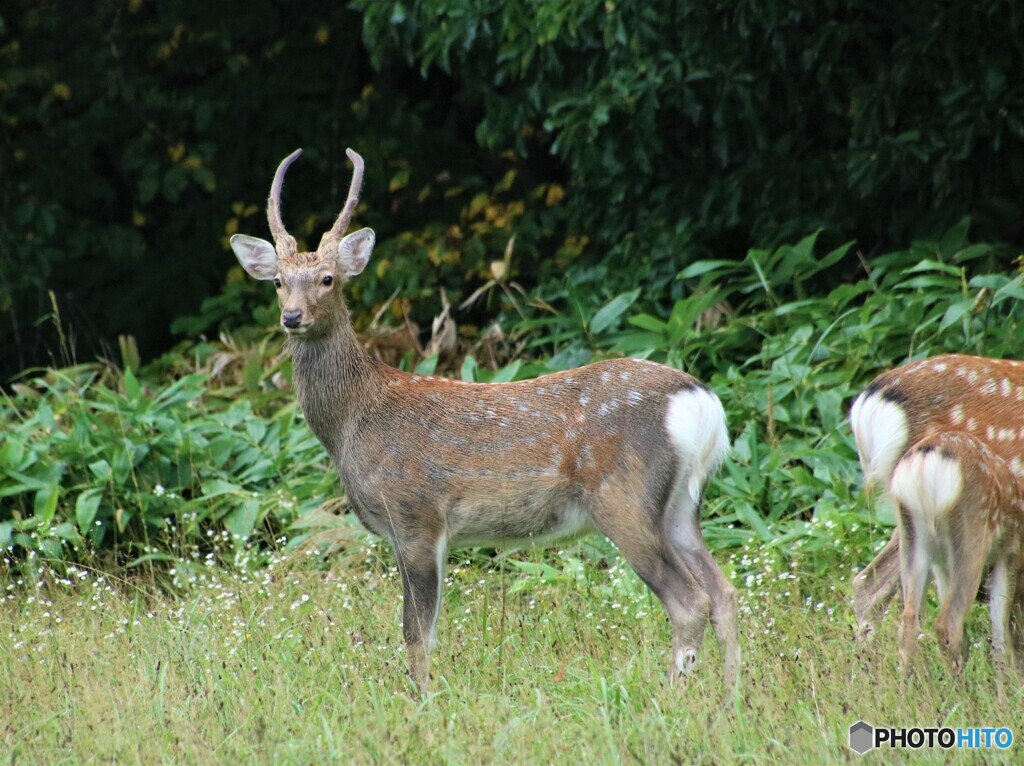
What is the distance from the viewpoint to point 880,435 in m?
5.22

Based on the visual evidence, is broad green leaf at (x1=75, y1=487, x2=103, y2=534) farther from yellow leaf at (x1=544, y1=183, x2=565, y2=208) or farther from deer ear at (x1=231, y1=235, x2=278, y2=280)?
yellow leaf at (x1=544, y1=183, x2=565, y2=208)

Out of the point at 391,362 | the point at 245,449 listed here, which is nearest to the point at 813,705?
the point at 245,449

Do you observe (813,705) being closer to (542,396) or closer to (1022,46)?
(542,396)

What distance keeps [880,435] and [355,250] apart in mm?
2044

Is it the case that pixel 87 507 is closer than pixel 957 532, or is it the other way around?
pixel 957 532

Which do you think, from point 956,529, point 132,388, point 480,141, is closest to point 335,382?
point 956,529

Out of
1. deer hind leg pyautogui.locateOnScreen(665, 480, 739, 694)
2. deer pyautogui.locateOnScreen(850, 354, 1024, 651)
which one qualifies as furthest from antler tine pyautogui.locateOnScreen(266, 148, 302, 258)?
deer pyautogui.locateOnScreen(850, 354, 1024, 651)

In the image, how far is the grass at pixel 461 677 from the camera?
3945 mm

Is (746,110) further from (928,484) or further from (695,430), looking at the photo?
(928,484)

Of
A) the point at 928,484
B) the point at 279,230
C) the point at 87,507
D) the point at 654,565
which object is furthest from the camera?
the point at 87,507

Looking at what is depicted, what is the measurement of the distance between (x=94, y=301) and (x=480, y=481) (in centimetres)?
694

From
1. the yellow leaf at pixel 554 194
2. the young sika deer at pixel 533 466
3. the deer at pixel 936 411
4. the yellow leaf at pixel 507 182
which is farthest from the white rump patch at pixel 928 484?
the yellow leaf at pixel 507 182

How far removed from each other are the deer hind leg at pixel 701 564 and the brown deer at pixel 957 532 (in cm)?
59

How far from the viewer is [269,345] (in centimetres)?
962
